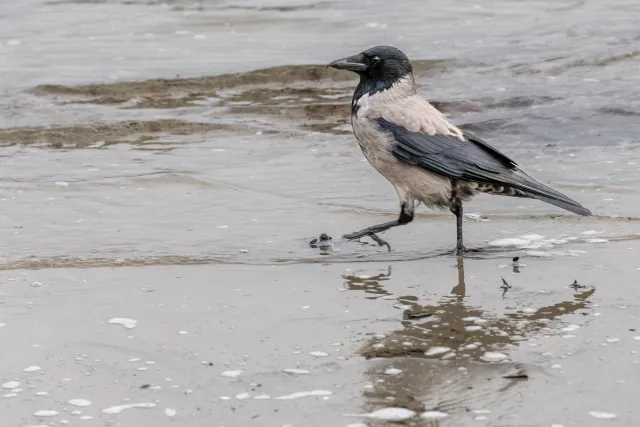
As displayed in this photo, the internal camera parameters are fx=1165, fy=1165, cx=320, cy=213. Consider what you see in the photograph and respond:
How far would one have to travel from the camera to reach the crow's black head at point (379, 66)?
25.2 ft

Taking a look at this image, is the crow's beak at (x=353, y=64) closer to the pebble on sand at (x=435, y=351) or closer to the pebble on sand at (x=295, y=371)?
the pebble on sand at (x=435, y=351)

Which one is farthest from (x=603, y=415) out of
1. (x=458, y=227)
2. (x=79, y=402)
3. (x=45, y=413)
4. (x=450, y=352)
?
(x=458, y=227)

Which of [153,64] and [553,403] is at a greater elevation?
[153,64]

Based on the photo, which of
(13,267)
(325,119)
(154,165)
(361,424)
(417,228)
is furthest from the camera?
(325,119)

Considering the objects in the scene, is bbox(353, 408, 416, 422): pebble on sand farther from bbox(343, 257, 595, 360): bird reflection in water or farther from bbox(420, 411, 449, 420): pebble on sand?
bbox(343, 257, 595, 360): bird reflection in water

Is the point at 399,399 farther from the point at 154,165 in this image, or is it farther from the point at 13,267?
the point at 154,165

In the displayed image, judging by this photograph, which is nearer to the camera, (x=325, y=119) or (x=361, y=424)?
(x=361, y=424)

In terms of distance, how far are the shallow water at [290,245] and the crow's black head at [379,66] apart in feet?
3.28

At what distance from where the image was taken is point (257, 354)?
Result: 5.36m

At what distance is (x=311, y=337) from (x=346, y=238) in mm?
1883

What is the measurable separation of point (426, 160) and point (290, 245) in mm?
1013

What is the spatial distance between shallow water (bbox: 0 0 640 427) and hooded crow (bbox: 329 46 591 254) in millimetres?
300

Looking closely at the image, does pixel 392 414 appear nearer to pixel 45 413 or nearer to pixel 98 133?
pixel 45 413

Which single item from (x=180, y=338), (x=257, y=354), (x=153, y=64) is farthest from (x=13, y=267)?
(x=153, y=64)
